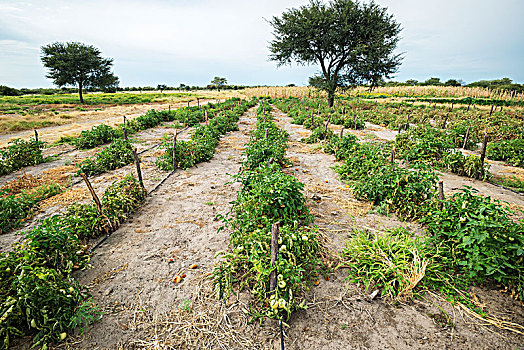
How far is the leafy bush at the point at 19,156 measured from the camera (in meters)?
7.52

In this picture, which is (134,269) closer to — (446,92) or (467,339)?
(467,339)

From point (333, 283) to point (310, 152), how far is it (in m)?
6.79

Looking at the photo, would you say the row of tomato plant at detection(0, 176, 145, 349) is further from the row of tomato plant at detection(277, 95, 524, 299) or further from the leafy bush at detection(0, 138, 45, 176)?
the leafy bush at detection(0, 138, 45, 176)

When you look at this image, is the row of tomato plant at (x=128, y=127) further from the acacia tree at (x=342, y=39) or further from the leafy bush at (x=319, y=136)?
the acacia tree at (x=342, y=39)

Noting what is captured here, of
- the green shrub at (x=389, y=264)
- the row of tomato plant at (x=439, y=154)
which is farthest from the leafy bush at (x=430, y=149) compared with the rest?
the green shrub at (x=389, y=264)

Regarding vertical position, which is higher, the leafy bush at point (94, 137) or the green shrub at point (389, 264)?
the leafy bush at point (94, 137)

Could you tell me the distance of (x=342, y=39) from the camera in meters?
22.9

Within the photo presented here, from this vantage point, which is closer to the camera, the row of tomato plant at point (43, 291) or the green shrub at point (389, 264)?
the row of tomato plant at point (43, 291)

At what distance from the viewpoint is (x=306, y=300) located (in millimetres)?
2951

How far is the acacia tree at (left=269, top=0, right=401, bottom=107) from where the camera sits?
22203mm

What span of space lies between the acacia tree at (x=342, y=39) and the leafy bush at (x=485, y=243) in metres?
22.6

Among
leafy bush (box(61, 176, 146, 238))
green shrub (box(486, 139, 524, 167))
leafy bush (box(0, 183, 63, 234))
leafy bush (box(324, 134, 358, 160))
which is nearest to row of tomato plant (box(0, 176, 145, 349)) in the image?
leafy bush (box(61, 176, 146, 238))

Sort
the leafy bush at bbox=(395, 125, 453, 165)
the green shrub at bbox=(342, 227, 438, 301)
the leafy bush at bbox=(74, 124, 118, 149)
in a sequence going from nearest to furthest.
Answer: the green shrub at bbox=(342, 227, 438, 301) → the leafy bush at bbox=(395, 125, 453, 165) → the leafy bush at bbox=(74, 124, 118, 149)

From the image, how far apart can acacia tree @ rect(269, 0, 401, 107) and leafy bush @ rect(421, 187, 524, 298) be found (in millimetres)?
22608
